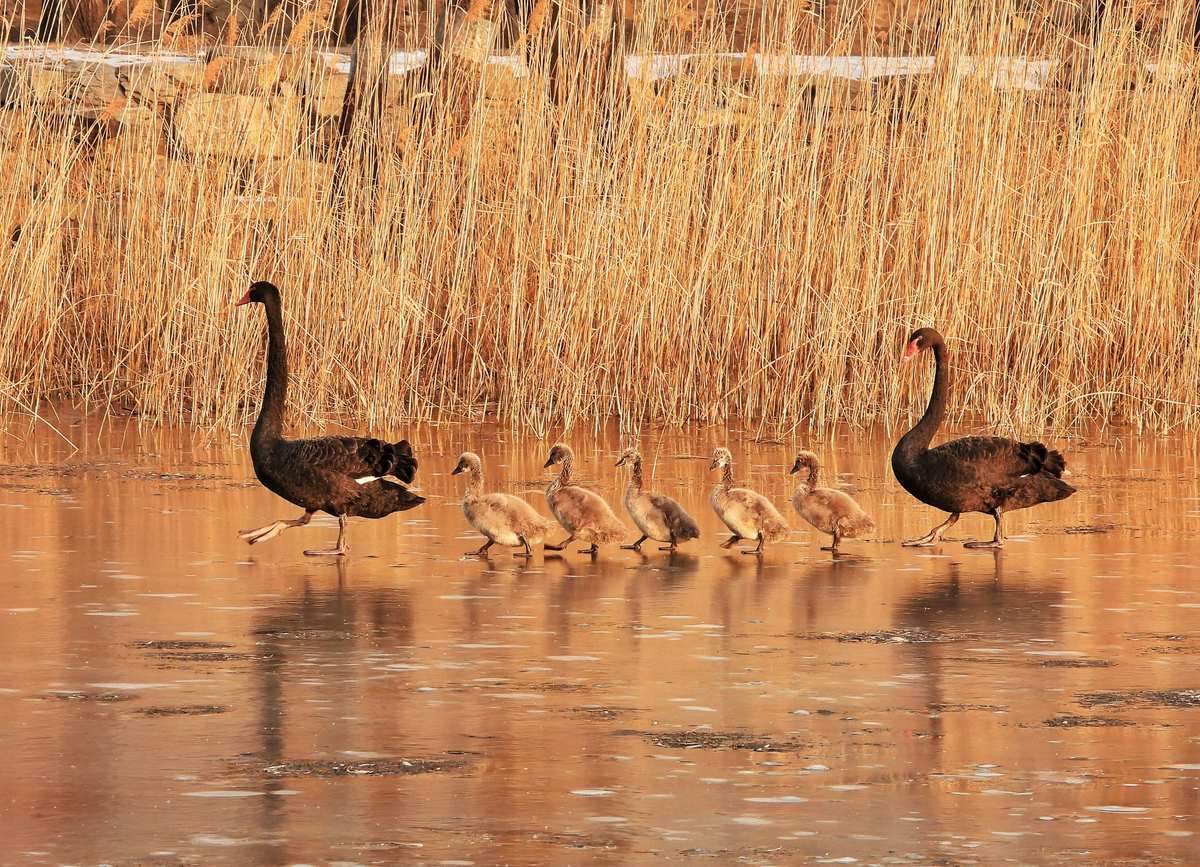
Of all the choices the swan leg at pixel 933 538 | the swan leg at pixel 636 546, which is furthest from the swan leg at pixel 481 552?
the swan leg at pixel 933 538

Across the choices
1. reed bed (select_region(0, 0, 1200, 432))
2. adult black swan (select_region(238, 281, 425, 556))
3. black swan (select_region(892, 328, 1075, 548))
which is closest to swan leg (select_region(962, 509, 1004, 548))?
black swan (select_region(892, 328, 1075, 548))

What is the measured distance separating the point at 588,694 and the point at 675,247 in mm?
7555

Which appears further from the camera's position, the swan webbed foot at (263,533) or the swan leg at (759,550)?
the swan leg at (759,550)

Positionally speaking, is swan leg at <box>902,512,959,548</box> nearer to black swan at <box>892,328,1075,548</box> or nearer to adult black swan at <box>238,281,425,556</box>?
black swan at <box>892,328,1075,548</box>

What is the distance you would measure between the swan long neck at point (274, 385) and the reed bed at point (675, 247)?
3279mm

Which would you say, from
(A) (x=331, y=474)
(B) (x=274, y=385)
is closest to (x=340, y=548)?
(A) (x=331, y=474)

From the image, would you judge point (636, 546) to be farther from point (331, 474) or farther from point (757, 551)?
point (331, 474)

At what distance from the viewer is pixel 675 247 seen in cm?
1343

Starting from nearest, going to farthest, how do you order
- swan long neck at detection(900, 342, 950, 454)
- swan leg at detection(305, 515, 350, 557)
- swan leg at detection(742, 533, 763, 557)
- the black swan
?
1. swan leg at detection(305, 515, 350, 557)
2. swan leg at detection(742, 533, 763, 557)
3. the black swan
4. swan long neck at detection(900, 342, 950, 454)

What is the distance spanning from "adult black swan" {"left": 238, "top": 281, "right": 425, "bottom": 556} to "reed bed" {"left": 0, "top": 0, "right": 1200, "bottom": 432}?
3989 millimetres

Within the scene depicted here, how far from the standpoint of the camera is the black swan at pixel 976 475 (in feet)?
30.7

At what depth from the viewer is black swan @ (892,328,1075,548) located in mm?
9344

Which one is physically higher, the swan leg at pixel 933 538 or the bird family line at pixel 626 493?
the bird family line at pixel 626 493

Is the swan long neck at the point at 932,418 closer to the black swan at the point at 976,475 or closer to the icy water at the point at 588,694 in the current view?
the black swan at the point at 976,475
